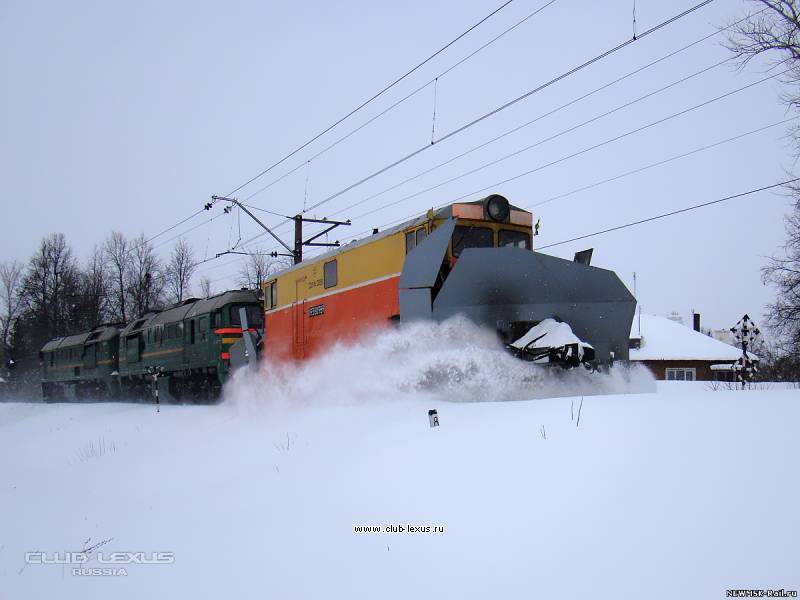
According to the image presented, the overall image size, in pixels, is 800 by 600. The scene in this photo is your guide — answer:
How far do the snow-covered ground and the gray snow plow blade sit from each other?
5.83ft

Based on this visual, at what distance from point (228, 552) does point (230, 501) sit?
1293 mm

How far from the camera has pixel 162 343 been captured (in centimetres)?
2341

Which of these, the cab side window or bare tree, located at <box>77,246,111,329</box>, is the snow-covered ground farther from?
bare tree, located at <box>77,246,111,329</box>

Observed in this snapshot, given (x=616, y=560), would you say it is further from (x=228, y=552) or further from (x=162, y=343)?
(x=162, y=343)

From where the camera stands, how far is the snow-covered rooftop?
4153cm

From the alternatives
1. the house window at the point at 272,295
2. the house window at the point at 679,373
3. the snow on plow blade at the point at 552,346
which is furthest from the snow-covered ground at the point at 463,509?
the house window at the point at 679,373

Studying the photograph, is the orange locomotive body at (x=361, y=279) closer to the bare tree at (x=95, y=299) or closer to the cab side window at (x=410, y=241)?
the cab side window at (x=410, y=241)

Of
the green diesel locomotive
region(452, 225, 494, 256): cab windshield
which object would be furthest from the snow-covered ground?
the green diesel locomotive

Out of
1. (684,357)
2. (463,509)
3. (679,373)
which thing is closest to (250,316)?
(463,509)

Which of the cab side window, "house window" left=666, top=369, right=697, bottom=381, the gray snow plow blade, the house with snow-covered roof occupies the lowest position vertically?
"house window" left=666, top=369, right=697, bottom=381

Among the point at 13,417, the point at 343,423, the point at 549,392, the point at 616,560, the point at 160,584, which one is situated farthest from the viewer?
the point at 13,417

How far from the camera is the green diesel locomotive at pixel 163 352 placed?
19438 mm

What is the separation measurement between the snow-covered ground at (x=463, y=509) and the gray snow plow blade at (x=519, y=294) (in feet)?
5.83

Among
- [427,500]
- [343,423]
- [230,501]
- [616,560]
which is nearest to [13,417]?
[343,423]
